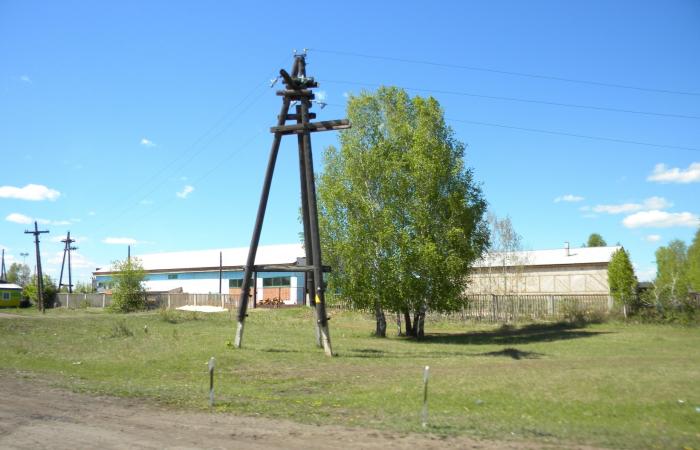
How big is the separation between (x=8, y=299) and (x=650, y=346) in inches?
2754

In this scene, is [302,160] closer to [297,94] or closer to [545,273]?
[297,94]

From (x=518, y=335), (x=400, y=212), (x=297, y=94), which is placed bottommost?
(x=518, y=335)

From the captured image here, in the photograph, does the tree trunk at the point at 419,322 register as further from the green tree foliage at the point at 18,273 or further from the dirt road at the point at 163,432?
the green tree foliage at the point at 18,273

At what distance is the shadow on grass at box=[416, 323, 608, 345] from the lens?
29.2 m

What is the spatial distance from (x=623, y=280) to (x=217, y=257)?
52.8 metres

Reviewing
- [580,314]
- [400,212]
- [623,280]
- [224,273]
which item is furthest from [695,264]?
[224,273]

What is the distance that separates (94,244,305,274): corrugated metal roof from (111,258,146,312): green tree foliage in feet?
13.2

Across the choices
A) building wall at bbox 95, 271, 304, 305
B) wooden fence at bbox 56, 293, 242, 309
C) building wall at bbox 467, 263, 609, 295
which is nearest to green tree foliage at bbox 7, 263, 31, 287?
building wall at bbox 95, 271, 304, 305

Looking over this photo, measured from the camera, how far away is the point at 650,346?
25.4m

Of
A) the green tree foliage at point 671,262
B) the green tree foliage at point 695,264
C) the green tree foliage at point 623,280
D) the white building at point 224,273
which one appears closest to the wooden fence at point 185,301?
the white building at point 224,273

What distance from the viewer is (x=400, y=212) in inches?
1196

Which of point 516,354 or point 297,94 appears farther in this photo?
point 516,354

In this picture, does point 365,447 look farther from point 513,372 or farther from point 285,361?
point 285,361

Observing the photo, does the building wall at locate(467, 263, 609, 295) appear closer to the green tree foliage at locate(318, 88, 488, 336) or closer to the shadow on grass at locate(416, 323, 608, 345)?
the shadow on grass at locate(416, 323, 608, 345)
